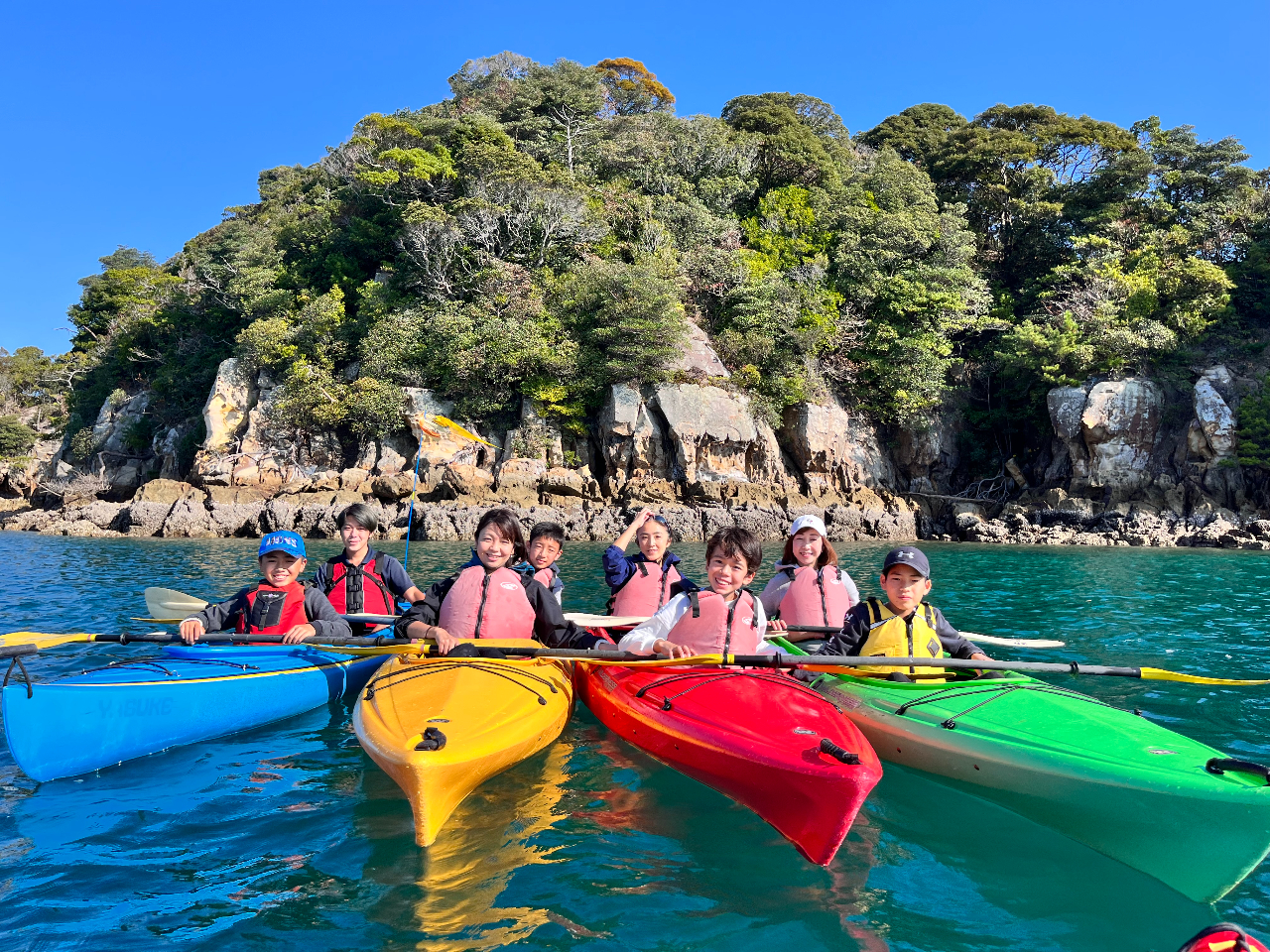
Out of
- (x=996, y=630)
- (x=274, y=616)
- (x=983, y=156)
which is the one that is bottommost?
(x=996, y=630)

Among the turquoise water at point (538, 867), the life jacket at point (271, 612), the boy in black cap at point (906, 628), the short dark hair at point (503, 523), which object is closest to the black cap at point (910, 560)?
the boy in black cap at point (906, 628)

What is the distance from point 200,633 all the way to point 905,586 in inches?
191

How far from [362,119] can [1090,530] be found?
32.7 m

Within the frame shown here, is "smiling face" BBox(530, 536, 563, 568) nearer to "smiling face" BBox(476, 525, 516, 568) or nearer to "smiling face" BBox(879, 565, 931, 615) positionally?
"smiling face" BBox(476, 525, 516, 568)

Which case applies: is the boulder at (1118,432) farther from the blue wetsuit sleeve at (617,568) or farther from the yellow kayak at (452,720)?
the yellow kayak at (452,720)

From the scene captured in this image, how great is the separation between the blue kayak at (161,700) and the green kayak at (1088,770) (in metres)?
3.98

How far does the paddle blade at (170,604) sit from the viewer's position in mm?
7742

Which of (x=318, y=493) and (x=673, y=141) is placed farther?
(x=673, y=141)

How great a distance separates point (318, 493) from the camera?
24625mm

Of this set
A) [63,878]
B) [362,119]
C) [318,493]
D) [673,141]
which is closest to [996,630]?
[63,878]

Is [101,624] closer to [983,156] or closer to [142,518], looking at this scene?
[142,518]

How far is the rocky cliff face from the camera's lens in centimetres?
2367

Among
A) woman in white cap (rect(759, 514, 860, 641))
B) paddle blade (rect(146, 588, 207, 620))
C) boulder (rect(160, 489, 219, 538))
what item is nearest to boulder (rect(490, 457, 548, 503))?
boulder (rect(160, 489, 219, 538))

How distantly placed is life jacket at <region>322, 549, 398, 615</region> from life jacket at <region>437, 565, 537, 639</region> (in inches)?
90.2
